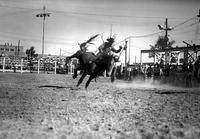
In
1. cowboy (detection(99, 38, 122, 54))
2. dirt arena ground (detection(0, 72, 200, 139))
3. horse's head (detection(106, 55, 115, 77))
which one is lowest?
dirt arena ground (detection(0, 72, 200, 139))

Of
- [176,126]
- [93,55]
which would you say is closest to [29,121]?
[176,126]

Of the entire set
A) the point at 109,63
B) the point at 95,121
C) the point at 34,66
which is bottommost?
the point at 95,121

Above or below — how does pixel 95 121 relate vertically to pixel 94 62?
below

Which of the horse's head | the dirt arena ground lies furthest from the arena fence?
the dirt arena ground

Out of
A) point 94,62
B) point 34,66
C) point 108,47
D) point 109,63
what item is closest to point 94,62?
point 94,62

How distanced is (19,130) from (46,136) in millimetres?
588

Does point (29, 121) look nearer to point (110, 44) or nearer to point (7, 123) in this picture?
point (7, 123)

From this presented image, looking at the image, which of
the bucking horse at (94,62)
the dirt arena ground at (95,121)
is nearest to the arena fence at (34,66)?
the bucking horse at (94,62)

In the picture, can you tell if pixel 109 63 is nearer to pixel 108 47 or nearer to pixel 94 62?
pixel 94 62

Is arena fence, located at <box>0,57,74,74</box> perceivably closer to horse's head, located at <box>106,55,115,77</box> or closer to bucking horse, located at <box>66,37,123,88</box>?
bucking horse, located at <box>66,37,123,88</box>

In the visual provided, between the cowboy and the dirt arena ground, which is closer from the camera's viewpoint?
the dirt arena ground

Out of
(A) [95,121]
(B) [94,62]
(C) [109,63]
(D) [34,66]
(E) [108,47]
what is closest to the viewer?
(A) [95,121]

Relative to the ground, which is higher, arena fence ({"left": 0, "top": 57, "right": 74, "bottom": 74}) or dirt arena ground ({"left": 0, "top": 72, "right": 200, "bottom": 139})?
arena fence ({"left": 0, "top": 57, "right": 74, "bottom": 74})

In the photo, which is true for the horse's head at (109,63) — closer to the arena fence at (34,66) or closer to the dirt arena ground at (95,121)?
the dirt arena ground at (95,121)
